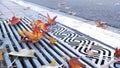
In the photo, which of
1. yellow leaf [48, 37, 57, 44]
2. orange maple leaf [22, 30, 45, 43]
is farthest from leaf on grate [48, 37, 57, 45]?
orange maple leaf [22, 30, 45, 43]

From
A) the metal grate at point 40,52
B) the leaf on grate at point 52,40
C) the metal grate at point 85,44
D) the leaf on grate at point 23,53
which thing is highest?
the leaf on grate at point 23,53

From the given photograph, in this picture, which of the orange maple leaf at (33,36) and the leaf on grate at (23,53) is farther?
the orange maple leaf at (33,36)

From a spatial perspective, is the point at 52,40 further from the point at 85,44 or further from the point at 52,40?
the point at 85,44

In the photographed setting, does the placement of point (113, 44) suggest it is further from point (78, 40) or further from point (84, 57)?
point (84, 57)

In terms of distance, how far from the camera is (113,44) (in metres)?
3.14

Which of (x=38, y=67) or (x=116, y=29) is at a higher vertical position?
(x=38, y=67)

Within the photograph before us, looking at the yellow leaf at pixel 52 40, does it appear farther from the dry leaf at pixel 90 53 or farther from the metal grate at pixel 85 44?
the dry leaf at pixel 90 53

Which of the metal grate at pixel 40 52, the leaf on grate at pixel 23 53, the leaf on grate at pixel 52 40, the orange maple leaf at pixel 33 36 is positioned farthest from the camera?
the leaf on grate at pixel 52 40

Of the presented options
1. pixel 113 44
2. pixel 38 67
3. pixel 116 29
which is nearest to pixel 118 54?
pixel 113 44

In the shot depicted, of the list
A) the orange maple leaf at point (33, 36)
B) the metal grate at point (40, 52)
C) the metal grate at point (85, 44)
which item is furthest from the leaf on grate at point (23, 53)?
the metal grate at point (85, 44)

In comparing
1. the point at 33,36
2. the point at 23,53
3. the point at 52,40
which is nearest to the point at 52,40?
the point at 52,40

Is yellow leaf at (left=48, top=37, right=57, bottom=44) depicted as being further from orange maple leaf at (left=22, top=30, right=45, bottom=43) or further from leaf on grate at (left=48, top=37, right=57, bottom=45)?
orange maple leaf at (left=22, top=30, right=45, bottom=43)

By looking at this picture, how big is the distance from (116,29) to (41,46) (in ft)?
6.48

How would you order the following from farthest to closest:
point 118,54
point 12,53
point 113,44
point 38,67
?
1. point 113,44
2. point 118,54
3. point 12,53
4. point 38,67
